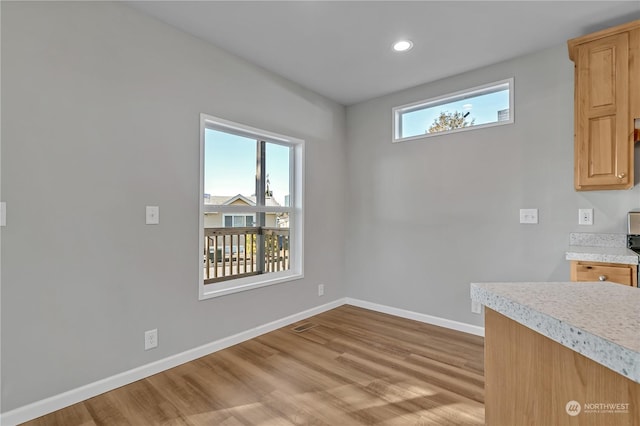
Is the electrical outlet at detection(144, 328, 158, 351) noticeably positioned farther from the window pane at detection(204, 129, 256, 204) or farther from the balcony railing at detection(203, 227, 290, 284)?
the window pane at detection(204, 129, 256, 204)

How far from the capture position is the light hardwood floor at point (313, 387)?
72.4 inches

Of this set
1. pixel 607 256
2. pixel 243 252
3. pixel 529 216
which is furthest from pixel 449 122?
pixel 243 252

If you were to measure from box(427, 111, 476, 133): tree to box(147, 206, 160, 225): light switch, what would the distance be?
288cm

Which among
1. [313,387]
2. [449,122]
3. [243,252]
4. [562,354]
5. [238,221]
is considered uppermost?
[449,122]

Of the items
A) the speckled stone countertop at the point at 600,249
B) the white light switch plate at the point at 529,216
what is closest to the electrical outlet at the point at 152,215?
the speckled stone countertop at the point at 600,249

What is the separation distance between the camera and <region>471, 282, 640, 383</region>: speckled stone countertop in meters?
0.49

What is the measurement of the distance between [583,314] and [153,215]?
97.3 inches

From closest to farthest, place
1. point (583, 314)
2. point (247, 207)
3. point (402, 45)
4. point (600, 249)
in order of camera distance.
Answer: point (583, 314) < point (600, 249) < point (402, 45) < point (247, 207)

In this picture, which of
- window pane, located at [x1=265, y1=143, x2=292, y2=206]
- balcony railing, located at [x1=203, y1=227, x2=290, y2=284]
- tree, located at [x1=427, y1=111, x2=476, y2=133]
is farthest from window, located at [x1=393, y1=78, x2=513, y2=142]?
balcony railing, located at [x1=203, y1=227, x2=290, y2=284]

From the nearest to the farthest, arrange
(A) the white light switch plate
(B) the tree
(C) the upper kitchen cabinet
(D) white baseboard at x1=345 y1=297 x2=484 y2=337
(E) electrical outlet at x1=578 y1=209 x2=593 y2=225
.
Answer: (C) the upper kitchen cabinet → (E) electrical outlet at x1=578 y1=209 x2=593 y2=225 → (A) the white light switch plate → (D) white baseboard at x1=345 y1=297 x2=484 y2=337 → (B) the tree

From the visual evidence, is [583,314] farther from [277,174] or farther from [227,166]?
[277,174]

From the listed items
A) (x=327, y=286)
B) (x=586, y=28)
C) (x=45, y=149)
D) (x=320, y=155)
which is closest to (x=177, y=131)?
(x=45, y=149)

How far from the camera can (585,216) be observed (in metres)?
2.56

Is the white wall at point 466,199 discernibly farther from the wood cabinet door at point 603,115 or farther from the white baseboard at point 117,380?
the white baseboard at point 117,380
